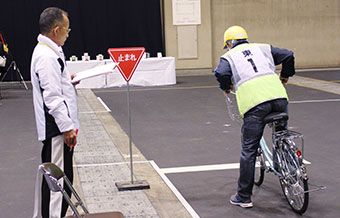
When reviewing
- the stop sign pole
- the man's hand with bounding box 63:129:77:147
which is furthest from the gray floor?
the man's hand with bounding box 63:129:77:147

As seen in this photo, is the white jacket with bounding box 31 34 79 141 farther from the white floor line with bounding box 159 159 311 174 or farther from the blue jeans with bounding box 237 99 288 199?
the white floor line with bounding box 159 159 311 174

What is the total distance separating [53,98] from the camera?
3.92 m

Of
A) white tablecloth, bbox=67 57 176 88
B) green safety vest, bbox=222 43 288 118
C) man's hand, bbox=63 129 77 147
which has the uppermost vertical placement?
green safety vest, bbox=222 43 288 118

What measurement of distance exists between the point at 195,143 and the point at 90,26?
449 inches

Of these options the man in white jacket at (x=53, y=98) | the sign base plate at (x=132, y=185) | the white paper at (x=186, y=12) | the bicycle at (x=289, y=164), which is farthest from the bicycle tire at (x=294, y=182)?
the white paper at (x=186, y=12)

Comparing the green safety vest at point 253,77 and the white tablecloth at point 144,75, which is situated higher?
the green safety vest at point 253,77

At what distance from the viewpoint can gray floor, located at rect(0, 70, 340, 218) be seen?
17.7 ft

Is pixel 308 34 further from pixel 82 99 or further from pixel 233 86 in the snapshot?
pixel 233 86

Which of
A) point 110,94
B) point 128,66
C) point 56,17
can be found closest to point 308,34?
point 110,94

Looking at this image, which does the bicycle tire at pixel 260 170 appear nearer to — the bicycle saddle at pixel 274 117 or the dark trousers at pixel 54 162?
the bicycle saddle at pixel 274 117

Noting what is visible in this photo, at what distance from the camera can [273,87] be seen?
4984 millimetres

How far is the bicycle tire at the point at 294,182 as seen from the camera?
4.75m

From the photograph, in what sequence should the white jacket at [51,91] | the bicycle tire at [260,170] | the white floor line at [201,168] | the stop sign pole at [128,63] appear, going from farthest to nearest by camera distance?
the white floor line at [201,168]
the stop sign pole at [128,63]
the bicycle tire at [260,170]
the white jacket at [51,91]

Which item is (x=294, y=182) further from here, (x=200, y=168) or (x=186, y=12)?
(x=186, y=12)
